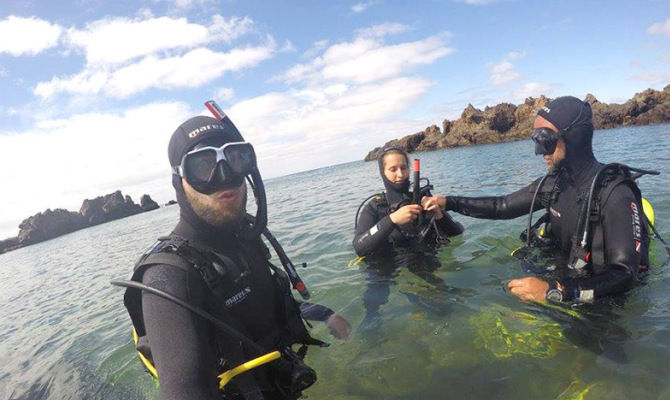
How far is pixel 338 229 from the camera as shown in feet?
34.8

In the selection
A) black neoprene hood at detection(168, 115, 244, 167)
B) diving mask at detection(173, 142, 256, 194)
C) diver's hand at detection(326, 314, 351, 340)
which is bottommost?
diver's hand at detection(326, 314, 351, 340)

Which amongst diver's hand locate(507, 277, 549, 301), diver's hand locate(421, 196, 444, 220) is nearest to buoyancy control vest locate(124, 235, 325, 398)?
diver's hand locate(507, 277, 549, 301)

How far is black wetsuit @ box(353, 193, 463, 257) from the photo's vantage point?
5091mm

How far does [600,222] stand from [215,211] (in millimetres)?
3612

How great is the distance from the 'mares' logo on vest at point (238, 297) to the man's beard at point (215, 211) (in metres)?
0.47

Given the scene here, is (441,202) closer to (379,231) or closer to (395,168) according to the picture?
(395,168)

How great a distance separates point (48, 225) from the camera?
60750 millimetres

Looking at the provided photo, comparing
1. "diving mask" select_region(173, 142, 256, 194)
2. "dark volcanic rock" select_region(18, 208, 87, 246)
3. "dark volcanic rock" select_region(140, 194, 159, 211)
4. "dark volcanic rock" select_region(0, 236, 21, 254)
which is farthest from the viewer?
"dark volcanic rock" select_region(140, 194, 159, 211)

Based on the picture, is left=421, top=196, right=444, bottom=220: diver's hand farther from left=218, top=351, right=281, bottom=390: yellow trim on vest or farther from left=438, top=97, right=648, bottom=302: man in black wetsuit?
left=218, top=351, right=281, bottom=390: yellow trim on vest

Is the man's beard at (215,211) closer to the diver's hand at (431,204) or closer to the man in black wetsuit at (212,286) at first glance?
the man in black wetsuit at (212,286)

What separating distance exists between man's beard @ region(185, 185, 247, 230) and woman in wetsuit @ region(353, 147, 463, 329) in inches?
107

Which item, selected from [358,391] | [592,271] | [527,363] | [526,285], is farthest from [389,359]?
[592,271]

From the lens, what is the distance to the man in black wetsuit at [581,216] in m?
3.25

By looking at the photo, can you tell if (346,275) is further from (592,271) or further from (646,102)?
(646,102)
